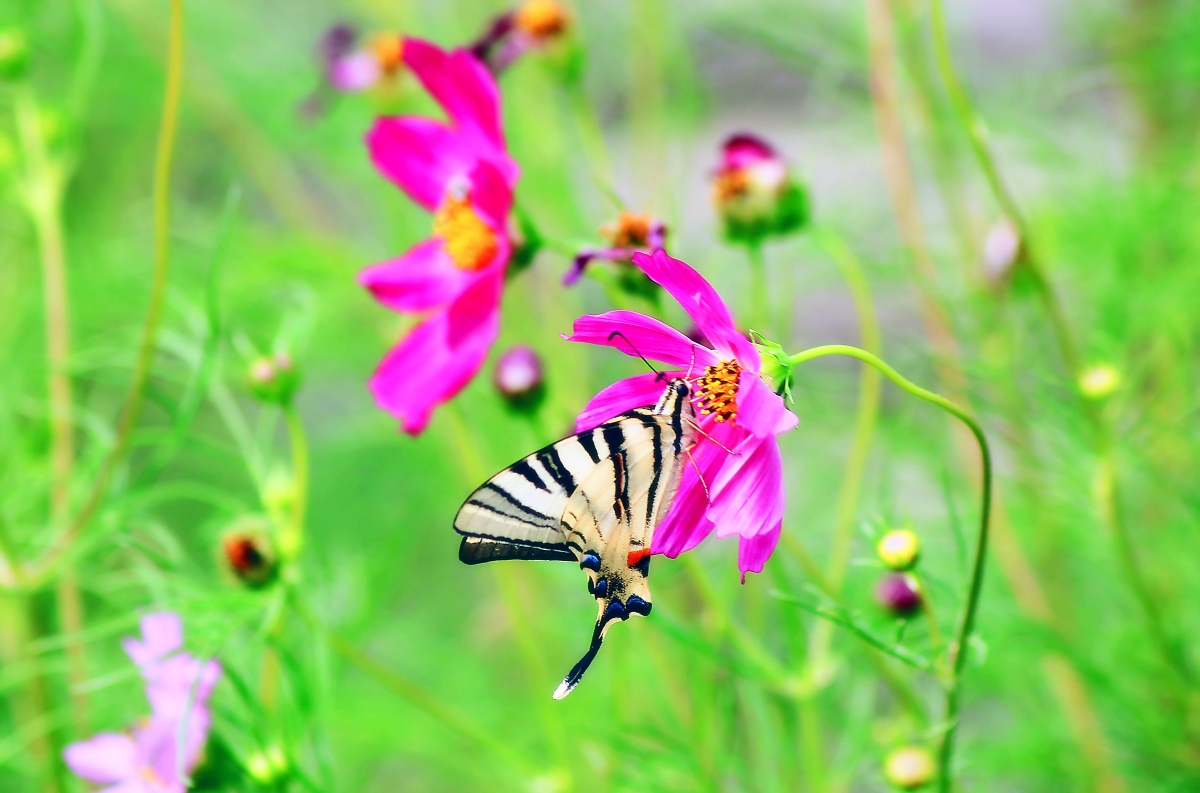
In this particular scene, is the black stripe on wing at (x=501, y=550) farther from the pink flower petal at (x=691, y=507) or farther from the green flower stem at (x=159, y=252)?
the green flower stem at (x=159, y=252)

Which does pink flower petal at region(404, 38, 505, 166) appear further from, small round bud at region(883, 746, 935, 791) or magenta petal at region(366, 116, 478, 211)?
small round bud at region(883, 746, 935, 791)

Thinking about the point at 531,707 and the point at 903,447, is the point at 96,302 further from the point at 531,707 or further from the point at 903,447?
the point at 903,447

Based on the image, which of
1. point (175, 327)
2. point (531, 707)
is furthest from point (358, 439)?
point (531, 707)

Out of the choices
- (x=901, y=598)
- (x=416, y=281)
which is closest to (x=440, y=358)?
(x=416, y=281)

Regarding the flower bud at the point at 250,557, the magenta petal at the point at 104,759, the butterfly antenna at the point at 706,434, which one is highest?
the flower bud at the point at 250,557

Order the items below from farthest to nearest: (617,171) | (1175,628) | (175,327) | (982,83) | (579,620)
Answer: (617,171)
(982,83)
(175,327)
(579,620)
(1175,628)

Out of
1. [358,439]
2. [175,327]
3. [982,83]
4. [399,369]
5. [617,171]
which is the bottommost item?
[399,369]

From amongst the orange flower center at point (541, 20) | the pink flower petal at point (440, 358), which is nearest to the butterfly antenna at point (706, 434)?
the pink flower petal at point (440, 358)
